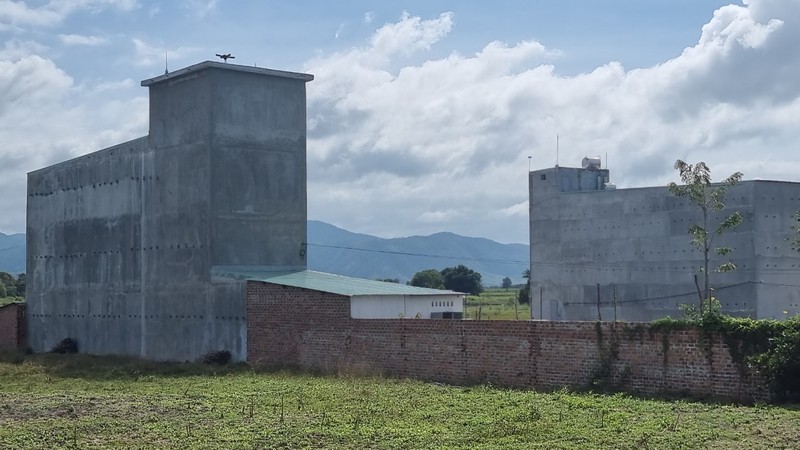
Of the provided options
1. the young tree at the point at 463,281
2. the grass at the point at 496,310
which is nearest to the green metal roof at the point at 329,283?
the grass at the point at 496,310

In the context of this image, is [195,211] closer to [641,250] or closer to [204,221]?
[204,221]

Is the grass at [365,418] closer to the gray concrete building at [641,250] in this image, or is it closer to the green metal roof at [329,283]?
the green metal roof at [329,283]

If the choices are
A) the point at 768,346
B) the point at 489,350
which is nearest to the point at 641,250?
the point at 489,350

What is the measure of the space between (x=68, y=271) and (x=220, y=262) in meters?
9.06

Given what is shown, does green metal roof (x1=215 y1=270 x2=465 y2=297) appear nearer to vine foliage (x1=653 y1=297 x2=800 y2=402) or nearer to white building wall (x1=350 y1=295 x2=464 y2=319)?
white building wall (x1=350 y1=295 x2=464 y2=319)

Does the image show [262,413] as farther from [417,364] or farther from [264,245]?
[264,245]

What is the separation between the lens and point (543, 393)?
62.8 feet

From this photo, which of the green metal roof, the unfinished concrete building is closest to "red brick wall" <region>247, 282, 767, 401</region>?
the green metal roof

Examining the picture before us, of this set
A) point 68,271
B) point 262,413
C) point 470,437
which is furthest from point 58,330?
point 470,437

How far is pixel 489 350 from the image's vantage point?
834 inches

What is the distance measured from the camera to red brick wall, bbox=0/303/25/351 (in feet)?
122

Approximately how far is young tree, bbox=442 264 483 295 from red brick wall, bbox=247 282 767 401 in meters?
65.6

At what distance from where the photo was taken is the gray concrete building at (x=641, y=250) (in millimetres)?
33688

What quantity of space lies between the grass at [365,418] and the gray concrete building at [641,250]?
12.4m
